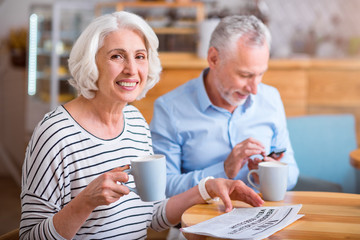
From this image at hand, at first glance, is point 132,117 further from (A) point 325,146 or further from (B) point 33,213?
(A) point 325,146

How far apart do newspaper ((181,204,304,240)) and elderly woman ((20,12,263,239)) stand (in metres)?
0.05

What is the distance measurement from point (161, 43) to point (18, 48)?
1554 mm

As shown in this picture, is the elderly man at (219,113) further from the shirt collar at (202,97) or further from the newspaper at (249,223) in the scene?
the newspaper at (249,223)

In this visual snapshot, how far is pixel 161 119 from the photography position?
1817 mm

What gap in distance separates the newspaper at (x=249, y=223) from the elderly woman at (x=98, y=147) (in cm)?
5

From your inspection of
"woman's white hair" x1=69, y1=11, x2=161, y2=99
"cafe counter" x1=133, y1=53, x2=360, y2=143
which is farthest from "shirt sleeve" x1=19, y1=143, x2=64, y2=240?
"cafe counter" x1=133, y1=53, x2=360, y2=143

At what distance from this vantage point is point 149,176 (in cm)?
105

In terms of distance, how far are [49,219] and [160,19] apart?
3.40m

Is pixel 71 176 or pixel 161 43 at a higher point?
pixel 161 43

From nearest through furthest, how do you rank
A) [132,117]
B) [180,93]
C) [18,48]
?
1. [132,117]
2. [180,93]
3. [18,48]

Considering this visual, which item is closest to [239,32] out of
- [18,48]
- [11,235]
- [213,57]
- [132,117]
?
[213,57]

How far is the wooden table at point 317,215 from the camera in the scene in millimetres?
1053

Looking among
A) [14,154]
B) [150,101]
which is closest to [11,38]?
[14,154]

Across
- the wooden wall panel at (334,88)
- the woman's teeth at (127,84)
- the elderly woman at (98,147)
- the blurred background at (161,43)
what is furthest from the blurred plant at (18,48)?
the woman's teeth at (127,84)
